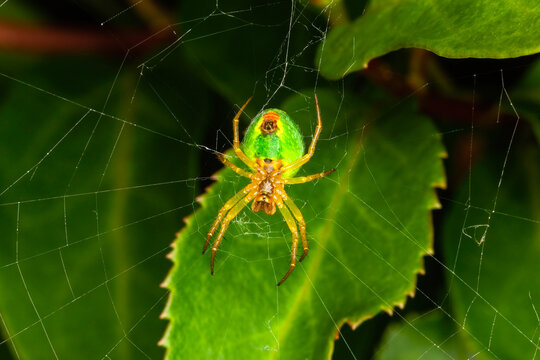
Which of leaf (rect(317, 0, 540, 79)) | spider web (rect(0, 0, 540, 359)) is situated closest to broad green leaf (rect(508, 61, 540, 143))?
spider web (rect(0, 0, 540, 359))

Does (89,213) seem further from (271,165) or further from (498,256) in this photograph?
(498,256)

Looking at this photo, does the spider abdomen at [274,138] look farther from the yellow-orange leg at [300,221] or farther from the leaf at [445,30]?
the leaf at [445,30]

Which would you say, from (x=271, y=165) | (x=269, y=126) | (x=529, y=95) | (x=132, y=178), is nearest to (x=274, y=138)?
(x=269, y=126)

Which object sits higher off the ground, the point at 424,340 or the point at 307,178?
the point at 307,178

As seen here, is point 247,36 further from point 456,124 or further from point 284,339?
point 284,339

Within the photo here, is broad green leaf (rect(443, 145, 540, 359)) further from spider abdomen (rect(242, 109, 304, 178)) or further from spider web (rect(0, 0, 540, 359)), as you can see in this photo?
spider abdomen (rect(242, 109, 304, 178))

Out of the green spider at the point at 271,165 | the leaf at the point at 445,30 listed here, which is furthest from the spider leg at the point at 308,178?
the leaf at the point at 445,30
